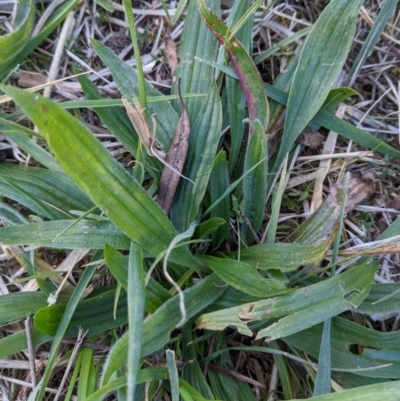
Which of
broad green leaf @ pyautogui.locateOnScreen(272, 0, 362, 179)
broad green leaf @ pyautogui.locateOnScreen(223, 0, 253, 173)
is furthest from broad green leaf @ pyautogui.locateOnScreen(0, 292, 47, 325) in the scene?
broad green leaf @ pyautogui.locateOnScreen(272, 0, 362, 179)

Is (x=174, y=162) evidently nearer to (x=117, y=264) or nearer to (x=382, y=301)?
(x=117, y=264)

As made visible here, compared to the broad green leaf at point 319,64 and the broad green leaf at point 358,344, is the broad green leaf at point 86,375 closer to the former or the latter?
the broad green leaf at point 358,344

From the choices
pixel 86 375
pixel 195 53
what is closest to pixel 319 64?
pixel 195 53

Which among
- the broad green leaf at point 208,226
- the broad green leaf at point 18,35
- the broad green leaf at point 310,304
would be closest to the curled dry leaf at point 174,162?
the broad green leaf at point 208,226

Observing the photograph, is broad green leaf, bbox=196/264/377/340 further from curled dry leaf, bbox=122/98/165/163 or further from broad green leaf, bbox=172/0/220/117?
broad green leaf, bbox=172/0/220/117

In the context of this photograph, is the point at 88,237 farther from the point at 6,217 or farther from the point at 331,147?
the point at 331,147

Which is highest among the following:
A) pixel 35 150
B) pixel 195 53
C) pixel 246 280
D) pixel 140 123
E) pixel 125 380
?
pixel 195 53
